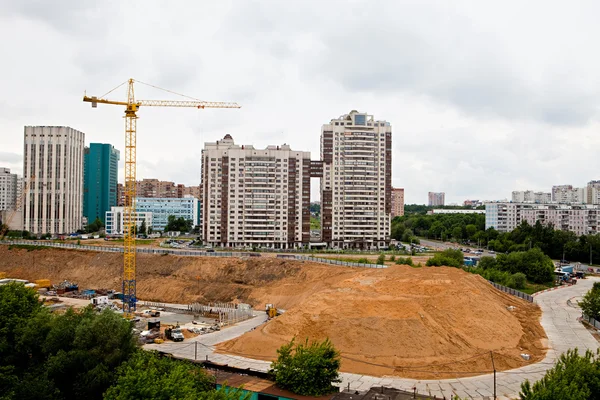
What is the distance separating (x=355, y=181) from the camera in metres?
97.1

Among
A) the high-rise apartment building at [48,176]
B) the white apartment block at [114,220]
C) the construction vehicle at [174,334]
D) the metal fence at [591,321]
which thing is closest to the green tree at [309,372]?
the construction vehicle at [174,334]

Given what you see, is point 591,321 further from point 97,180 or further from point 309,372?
point 97,180

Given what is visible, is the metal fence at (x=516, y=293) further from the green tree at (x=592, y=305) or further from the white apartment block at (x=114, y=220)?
the white apartment block at (x=114, y=220)

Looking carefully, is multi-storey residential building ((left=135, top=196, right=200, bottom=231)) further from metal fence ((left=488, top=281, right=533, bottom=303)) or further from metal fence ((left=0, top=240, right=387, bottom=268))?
metal fence ((left=488, top=281, right=533, bottom=303))

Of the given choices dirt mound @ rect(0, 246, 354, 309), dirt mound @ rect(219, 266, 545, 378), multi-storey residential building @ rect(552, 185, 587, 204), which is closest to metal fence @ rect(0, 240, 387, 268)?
dirt mound @ rect(0, 246, 354, 309)

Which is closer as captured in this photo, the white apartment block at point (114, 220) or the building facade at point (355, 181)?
the building facade at point (355, 181)

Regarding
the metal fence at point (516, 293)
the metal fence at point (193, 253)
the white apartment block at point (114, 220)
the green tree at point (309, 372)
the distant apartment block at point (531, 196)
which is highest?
the distant apartment block at point (531, 196)

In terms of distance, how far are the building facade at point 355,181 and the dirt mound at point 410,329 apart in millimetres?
51301

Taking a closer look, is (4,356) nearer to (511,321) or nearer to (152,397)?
(152,397)

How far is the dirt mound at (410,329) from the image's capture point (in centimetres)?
3303

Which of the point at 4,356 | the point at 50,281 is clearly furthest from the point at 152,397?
the point at 50,281

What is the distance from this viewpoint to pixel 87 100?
6862 cm

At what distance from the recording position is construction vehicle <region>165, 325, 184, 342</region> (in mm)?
43500

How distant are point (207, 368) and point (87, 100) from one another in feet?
175
